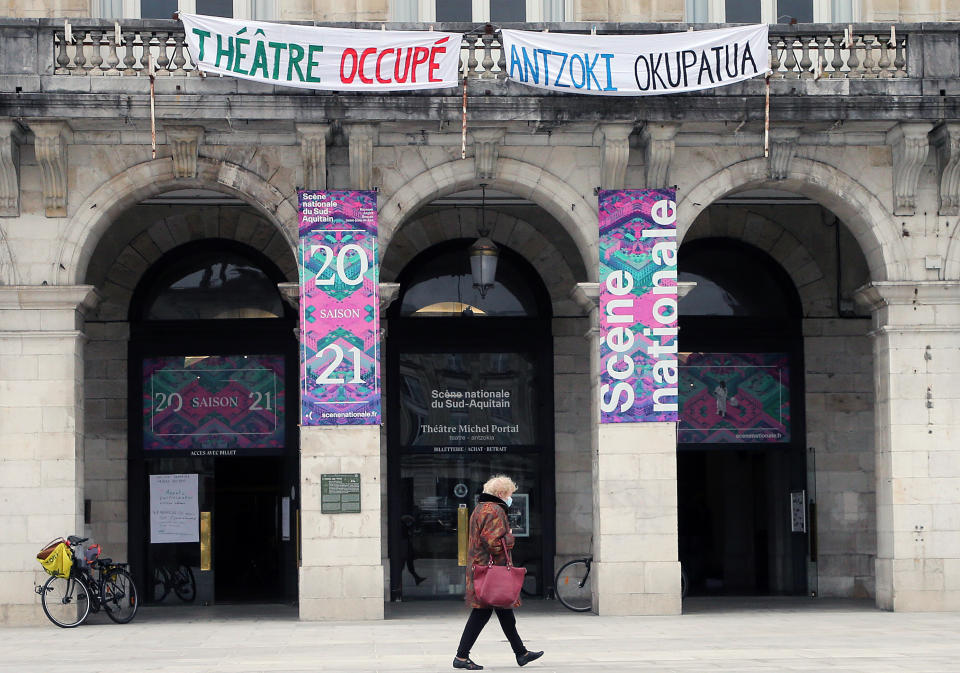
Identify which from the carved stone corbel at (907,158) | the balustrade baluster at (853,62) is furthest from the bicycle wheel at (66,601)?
the balustrade baluster at (853,62)

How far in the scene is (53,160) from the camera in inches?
755

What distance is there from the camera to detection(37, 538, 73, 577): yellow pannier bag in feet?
61.0

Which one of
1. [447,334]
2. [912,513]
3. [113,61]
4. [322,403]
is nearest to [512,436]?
[447,334]

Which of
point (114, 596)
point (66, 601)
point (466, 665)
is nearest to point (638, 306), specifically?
point (466, 665)

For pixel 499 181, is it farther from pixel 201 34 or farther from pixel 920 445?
pixel 920 445

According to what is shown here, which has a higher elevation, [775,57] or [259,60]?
[775,57]

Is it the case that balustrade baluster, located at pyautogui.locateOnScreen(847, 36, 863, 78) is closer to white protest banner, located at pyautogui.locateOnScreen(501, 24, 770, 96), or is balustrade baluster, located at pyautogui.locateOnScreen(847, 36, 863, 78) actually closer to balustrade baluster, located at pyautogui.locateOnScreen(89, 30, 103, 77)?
white protest banner, located at pyautogui.locateOnScreen(501, 24, 770, 96)

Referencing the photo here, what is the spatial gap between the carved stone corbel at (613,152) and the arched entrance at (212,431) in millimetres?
5884

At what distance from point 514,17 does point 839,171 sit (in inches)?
200

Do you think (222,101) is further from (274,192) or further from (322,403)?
(322,403)

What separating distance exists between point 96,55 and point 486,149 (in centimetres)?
510

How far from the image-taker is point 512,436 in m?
23.2

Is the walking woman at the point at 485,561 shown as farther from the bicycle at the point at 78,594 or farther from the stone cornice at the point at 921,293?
the stone cornice at the point at 921,293

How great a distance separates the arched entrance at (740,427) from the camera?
2336 centimetres
